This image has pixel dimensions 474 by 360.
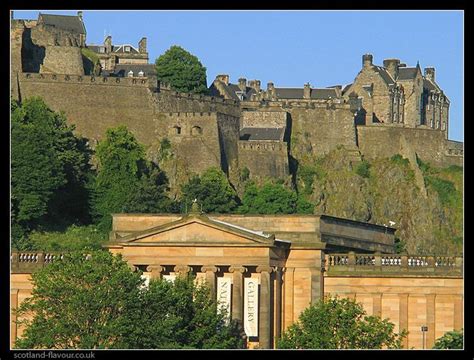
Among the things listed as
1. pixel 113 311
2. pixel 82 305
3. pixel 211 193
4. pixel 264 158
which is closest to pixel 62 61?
pixel 264 158

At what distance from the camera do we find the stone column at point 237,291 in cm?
9762

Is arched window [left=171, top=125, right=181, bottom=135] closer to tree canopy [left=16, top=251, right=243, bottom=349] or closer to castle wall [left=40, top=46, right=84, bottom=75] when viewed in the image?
castle wall [left=40, top=46, right=84, bottom=75]

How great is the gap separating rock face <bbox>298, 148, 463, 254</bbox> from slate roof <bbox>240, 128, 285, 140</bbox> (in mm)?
3851

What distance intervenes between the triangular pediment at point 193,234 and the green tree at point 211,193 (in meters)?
53.6

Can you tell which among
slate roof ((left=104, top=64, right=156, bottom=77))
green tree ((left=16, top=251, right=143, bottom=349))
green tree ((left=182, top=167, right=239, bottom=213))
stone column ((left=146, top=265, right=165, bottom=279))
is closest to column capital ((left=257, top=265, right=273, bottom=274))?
stone column ((left=146, top=265, right=165, bottom=279))

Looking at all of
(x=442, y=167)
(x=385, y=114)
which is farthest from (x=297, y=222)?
(x=385, y=114)

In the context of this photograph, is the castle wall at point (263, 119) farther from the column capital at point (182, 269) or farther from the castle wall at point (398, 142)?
the column capital at point (182, 269)

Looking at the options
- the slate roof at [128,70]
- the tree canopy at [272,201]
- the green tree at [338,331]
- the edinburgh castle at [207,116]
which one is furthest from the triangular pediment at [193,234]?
the slate roof at [128,70]

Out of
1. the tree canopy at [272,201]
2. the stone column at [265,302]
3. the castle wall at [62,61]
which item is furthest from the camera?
the castle wall at [62,61]

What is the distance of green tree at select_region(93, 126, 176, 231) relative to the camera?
14938cm

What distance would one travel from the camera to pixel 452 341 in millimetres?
87312

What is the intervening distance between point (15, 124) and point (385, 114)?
52831mm

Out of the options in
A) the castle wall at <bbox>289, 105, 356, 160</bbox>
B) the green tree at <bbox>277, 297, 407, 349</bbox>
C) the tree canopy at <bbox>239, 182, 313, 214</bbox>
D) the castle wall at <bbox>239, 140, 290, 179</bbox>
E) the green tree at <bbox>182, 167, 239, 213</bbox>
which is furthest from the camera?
the castle wall at <bbox>289, 105, 356, 160</bbox>
